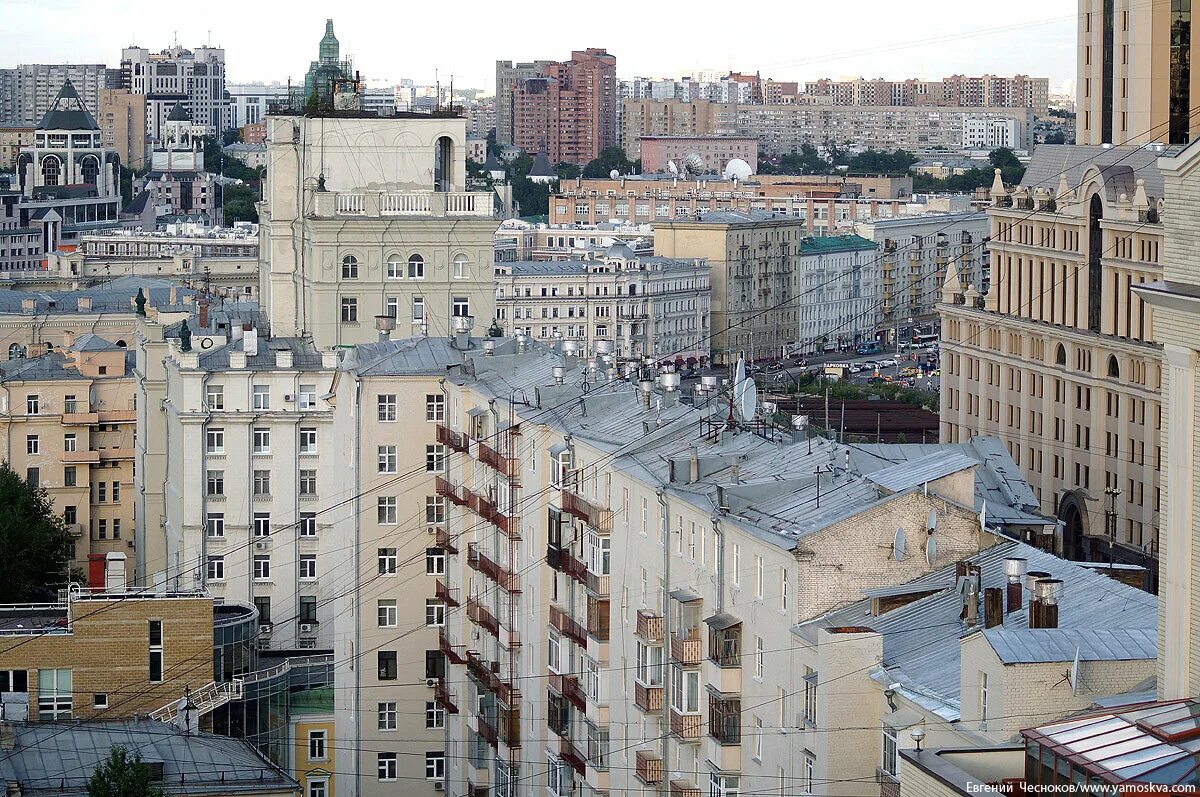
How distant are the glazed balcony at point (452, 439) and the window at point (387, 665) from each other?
3.90m

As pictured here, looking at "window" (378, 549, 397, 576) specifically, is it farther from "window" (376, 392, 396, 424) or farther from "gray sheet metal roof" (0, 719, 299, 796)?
"gray sheet metal roof" (0, 719, 299, 796)

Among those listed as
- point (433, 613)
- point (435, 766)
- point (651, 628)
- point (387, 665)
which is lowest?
point (435, 766)

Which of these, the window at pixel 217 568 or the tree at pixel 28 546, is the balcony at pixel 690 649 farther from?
the tree at pixel 28 546

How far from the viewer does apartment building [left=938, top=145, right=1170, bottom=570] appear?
66125mm

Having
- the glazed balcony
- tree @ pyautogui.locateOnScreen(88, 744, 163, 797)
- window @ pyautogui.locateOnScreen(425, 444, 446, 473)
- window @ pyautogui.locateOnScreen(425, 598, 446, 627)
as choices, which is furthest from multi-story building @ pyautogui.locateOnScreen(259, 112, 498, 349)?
tree @ pyautogui.locateOnScreen(88, 744, 163, 797)

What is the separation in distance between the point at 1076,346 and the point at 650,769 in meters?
41.8

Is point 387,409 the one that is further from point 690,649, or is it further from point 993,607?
point 993,607

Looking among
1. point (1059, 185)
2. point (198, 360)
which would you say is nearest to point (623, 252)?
point (1059, 185)

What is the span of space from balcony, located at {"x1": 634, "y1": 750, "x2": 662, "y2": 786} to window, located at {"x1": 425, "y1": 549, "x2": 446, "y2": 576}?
14.6 m

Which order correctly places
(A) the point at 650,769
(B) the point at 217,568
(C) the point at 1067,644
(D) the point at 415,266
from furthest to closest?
(D) the point at 415,266, (B) the point at 217,568, (A) the point at 650,769, (C) the point at 1067,644

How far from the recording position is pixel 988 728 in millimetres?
22812

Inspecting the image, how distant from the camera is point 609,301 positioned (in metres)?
135

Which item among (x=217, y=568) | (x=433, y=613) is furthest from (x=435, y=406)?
(x=217, y=568)

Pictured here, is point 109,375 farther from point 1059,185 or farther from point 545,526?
point 545,526
